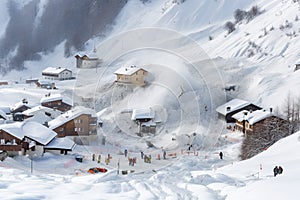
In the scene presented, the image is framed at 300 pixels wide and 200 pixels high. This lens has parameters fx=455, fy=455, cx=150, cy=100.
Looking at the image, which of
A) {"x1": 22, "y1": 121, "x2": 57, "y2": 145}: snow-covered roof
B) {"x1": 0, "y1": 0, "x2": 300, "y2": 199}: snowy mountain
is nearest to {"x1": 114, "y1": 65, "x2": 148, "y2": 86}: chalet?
{"x1": 0, "y1": 0, "x2": 300, "y2": 199}: snowy mountain

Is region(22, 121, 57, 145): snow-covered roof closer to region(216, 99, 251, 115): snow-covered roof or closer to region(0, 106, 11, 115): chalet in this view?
region(216, 99, 251, 115): snow-covered roof

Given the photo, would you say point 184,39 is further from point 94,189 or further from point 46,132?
point 94,189

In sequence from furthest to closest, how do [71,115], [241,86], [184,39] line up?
[184,39] < [241,86] < [71,115]

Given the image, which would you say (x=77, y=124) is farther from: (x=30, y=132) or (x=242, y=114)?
(x=242, y=114)

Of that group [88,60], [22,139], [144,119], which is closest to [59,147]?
[22,139]

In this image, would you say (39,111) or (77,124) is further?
(39,111)

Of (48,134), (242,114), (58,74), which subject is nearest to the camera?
(48,134)

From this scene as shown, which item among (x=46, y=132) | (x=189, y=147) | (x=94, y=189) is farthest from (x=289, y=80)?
(x=94, y=189)

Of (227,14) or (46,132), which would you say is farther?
(227,14)
